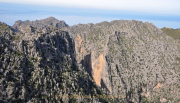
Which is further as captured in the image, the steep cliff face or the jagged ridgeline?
the steep cliff face

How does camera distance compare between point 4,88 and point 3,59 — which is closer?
point 4,88

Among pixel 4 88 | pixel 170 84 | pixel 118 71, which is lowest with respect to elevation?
pixel 170 84

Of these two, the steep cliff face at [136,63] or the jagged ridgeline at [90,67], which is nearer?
the jagged ridgeline at [90,67]

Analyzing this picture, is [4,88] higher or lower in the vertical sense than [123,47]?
lower

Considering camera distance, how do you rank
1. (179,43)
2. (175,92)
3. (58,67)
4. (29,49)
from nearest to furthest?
(29,49), (58,67), (175,92), (179,43)

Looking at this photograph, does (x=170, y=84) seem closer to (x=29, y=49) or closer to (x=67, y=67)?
(x=67, y=67)

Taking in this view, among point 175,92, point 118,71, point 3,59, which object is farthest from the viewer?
point 118,71

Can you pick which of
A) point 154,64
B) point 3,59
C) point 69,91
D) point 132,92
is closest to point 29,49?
point 3,59

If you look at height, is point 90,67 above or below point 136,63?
below
